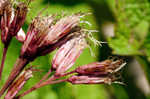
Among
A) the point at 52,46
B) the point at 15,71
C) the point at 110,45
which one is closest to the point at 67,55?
the point at 52,46

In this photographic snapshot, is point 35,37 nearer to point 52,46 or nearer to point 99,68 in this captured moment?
point 52,46

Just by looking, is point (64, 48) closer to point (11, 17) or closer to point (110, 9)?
point (11, 17)

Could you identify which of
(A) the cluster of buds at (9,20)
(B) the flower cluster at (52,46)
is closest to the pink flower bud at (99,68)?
(B) the flower cluster at (52,46)

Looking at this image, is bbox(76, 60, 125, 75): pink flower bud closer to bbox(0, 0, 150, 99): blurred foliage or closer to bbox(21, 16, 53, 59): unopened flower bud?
bbox(21, 16, 53, 59): unopened flower bud

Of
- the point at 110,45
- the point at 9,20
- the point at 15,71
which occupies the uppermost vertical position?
the point at 9,20

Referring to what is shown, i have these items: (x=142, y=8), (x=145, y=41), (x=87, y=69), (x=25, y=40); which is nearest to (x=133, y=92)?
(x=145, y=41)

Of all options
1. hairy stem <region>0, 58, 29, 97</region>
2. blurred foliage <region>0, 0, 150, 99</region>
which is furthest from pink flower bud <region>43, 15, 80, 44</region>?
blurred foliage <region>0, 0, 150, 99</region>

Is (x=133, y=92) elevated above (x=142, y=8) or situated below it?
below
